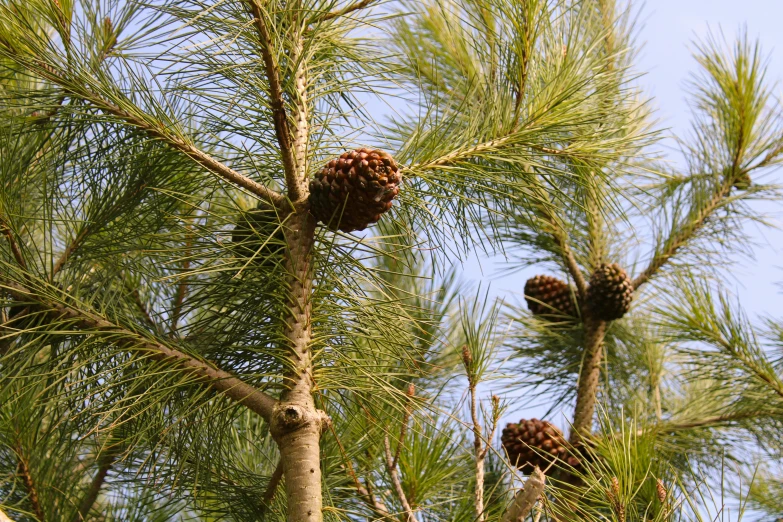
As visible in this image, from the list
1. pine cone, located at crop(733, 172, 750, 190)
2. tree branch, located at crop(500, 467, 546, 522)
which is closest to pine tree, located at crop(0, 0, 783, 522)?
tree branch, located at crop(500, 467, 546, 522)

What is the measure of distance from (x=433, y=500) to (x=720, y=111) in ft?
3.92

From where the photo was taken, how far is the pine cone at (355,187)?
1026 mm

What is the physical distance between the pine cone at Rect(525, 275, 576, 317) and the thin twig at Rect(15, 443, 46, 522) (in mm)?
1140

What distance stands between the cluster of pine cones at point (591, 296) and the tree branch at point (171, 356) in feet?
3.44

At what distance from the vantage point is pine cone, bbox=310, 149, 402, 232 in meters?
1.03

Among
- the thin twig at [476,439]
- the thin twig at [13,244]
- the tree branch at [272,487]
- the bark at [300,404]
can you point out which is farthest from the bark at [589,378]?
the thin twig at [13,244]

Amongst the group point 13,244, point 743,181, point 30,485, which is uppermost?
point 743,181

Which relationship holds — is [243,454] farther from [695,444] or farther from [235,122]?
[695,444]

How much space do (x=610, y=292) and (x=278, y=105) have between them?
1061mm

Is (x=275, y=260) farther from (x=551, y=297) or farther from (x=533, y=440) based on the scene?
(x=551, y=297)

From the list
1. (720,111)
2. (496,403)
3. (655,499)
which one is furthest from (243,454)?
(720,111)

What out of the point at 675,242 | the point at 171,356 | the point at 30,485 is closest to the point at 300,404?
the point at 171,356

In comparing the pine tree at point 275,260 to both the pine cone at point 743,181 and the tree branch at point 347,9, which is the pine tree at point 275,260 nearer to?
the tree branch at point 347,9

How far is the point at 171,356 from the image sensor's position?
1071mm
